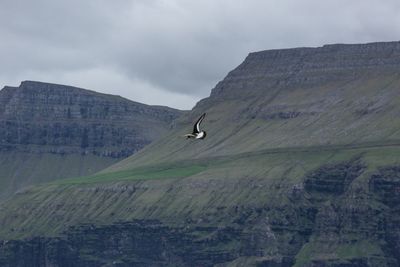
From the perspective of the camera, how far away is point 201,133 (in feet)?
379
